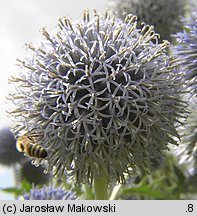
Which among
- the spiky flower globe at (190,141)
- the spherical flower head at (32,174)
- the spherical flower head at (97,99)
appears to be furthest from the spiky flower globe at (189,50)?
the spherical flower head at (32,174)

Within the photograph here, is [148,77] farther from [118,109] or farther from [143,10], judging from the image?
[143,10]

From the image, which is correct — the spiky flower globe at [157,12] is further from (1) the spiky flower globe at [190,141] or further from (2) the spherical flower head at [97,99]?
(2) the spherical flower head at [97,99]

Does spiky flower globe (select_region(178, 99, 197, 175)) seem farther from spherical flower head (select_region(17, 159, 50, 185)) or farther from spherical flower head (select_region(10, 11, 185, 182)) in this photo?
spherical flower head (select_region(17, 159, 50, 185))

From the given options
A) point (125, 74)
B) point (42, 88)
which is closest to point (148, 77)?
point (125, 74)

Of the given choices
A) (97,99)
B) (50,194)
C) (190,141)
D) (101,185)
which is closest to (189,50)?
(190,141)

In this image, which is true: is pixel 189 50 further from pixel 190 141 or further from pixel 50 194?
pixel 50 194

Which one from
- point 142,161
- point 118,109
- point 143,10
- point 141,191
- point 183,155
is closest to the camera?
point 118,109
